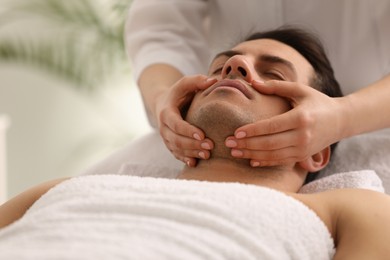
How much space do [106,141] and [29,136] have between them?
1.26 ft

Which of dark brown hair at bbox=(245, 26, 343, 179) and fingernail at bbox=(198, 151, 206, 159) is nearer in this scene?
fingernail at bbox=(198, 151, 206, 159)

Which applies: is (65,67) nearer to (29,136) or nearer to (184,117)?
(29,136)

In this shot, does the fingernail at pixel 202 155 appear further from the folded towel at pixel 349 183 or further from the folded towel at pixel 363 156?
the folded towel at pixel 363 156

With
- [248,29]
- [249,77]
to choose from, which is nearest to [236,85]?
[249,77]

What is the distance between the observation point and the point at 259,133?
4.37ft

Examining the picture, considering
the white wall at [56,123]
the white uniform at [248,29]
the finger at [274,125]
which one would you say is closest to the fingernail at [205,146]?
the finger at [274,125]

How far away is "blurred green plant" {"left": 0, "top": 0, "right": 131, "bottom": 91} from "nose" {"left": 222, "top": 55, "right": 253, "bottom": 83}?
1.80 meters

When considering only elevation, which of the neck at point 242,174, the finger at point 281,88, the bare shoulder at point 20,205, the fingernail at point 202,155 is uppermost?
the finger at point 281,88

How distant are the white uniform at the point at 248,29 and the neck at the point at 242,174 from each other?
0.45 metres

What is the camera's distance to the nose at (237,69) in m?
1.47

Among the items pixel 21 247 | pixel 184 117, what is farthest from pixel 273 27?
pixel 21 247

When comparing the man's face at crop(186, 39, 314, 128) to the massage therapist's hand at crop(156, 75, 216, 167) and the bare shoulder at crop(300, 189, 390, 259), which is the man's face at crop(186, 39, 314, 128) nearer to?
the massage therapist's hand at crop(156, 75, 216, 167)

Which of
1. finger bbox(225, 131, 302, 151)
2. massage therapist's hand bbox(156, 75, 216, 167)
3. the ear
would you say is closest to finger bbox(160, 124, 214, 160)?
massage therapist's hand bbox(156, 75, 216, 167)

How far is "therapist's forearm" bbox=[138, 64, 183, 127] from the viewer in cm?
179
